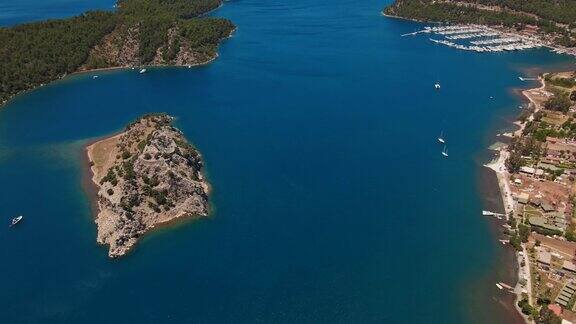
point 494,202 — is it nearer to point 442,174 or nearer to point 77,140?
point 442,174

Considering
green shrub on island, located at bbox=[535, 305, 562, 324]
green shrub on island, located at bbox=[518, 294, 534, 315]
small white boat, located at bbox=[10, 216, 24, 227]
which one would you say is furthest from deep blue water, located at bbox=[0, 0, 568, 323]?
green shrub on island, located at bbox=[535, 305, 562, 324]

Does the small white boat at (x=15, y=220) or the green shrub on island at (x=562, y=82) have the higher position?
the green shrub on island at (x=562, y=82)

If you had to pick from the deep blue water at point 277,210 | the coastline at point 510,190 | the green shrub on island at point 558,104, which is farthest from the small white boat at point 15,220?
the green shrub on island at point 558,104

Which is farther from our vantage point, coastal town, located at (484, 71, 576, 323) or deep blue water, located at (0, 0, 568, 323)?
coastal town, located at (484, 71, 576, 323)

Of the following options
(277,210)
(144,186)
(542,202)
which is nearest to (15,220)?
(144,186)

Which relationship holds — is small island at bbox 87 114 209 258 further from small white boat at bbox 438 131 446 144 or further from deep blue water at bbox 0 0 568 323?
small white boat at bbox 438 131 446 144

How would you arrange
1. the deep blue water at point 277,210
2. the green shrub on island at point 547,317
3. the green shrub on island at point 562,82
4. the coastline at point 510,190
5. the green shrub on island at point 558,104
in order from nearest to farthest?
the green shrub on island at point 547,317 < the deep blue water at point 277,210 < the coastline at point 510,190 < the green shrub on island at point 558,104 < the green shrub on island at point 562,82

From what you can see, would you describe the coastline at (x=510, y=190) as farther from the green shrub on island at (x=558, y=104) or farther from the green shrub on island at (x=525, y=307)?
the green shrub on island at (x=558, y=104)
